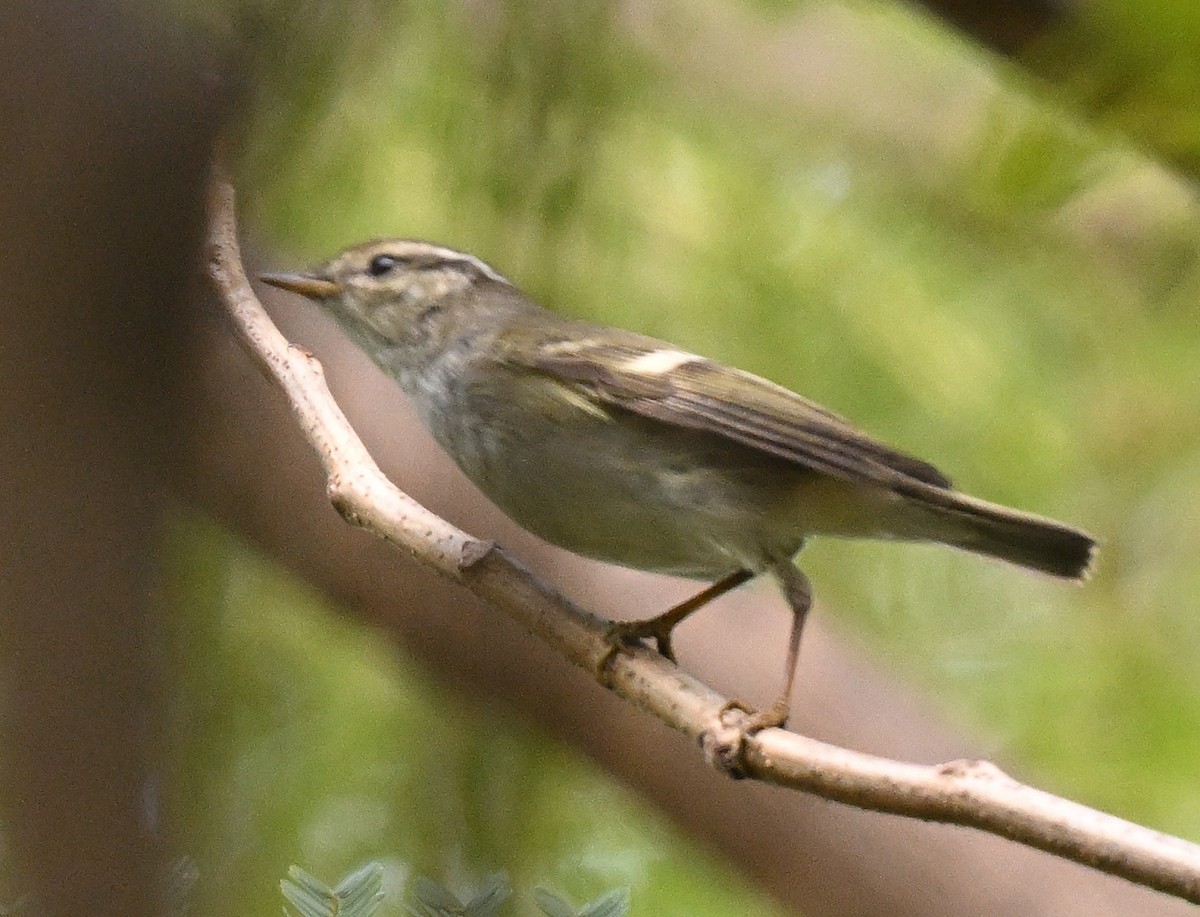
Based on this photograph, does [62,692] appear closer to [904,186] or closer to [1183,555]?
[904,186]

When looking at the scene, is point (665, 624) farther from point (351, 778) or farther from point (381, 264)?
point (381, 264)

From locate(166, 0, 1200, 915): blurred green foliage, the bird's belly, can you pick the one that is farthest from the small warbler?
locate(166, 0, 1200, 915): blurred green foliage

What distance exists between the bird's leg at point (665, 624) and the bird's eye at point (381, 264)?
0.51 m

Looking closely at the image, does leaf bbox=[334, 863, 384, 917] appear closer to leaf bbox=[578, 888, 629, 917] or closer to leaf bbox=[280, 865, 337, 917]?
leaf bbox=[280, 865, 337, 917]

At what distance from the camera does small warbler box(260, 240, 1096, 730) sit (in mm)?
1281

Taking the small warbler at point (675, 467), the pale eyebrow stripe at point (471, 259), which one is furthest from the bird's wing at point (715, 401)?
the pale eyebrow stripe at point (471, 259)

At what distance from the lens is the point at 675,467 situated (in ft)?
4.39

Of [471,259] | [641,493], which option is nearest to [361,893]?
[641,493]

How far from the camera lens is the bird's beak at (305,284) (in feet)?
4.49

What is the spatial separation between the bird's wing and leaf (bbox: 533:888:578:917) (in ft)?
1.73

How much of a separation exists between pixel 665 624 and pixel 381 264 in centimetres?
54

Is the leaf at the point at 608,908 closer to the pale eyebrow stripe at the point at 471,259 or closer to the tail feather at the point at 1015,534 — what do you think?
the tail feather at the point at 1015,534

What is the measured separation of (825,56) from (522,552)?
0.88 metres

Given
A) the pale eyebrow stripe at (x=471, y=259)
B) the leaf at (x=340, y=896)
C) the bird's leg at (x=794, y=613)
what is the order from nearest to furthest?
the leaf at (x=340, y=896), the bird's leg at (x=794, y=613), the pale eyebrow stripe at (x=471, y=259)
